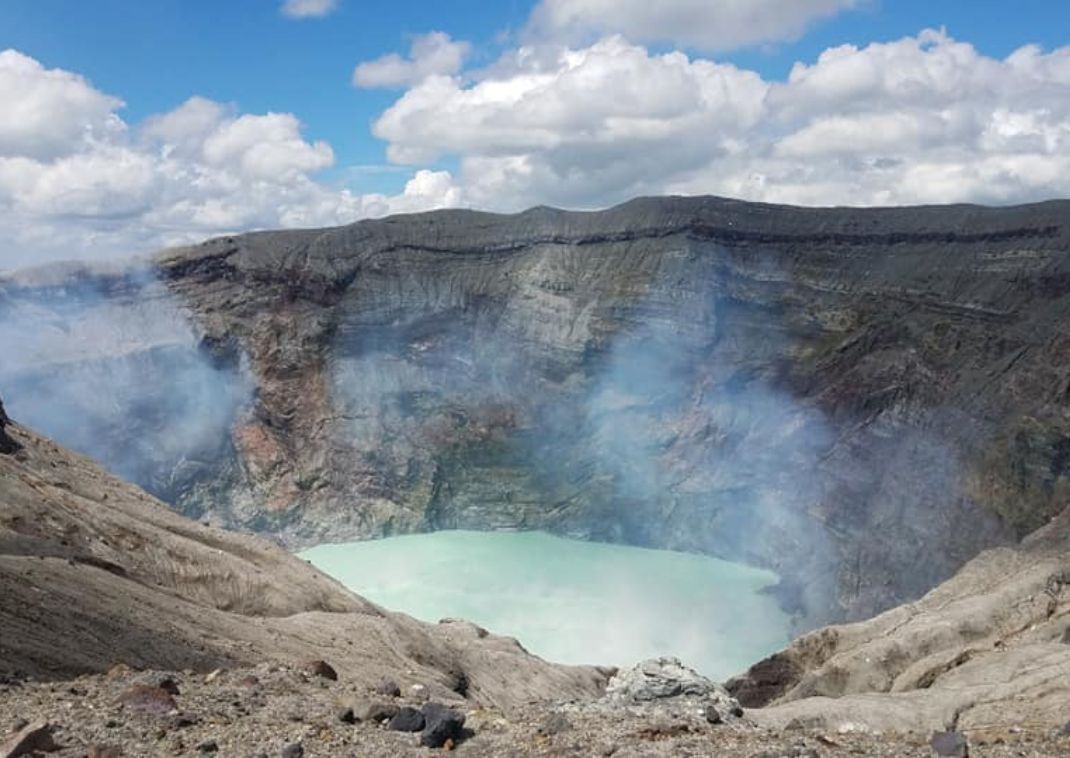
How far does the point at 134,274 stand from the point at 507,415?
2598 centimetres

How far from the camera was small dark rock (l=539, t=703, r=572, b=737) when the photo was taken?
35.2 feet

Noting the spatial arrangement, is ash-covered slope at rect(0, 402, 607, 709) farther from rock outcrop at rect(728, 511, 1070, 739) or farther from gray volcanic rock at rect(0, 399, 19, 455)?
rock outcrop at rect(728, 511, 1070, 739)

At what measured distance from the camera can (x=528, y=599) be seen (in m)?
47.1

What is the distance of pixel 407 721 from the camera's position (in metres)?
11.0

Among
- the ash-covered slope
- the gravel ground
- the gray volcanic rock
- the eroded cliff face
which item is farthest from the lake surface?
the gravel ground

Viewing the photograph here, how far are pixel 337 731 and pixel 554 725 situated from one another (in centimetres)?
238

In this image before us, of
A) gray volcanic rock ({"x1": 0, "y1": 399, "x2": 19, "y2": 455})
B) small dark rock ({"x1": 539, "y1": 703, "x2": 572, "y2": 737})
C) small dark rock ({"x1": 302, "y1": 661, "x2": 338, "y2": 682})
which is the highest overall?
gray volcanic rock ({"x1": 0, "y1": 399, "x2": 19, "y2": 455})

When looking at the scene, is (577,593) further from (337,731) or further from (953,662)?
(337,731)

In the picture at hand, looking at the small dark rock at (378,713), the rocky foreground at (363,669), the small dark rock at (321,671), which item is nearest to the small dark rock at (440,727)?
the rocky foreground at (363,669)

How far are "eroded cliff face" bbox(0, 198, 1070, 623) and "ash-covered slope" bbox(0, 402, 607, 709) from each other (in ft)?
87.3

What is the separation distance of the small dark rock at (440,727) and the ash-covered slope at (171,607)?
5683 mm

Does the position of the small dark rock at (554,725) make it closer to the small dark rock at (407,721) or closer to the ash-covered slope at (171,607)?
the small dark rock at (407,721)

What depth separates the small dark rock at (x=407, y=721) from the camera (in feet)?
35.9

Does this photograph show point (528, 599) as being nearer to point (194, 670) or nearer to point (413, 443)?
point (413, 443)
